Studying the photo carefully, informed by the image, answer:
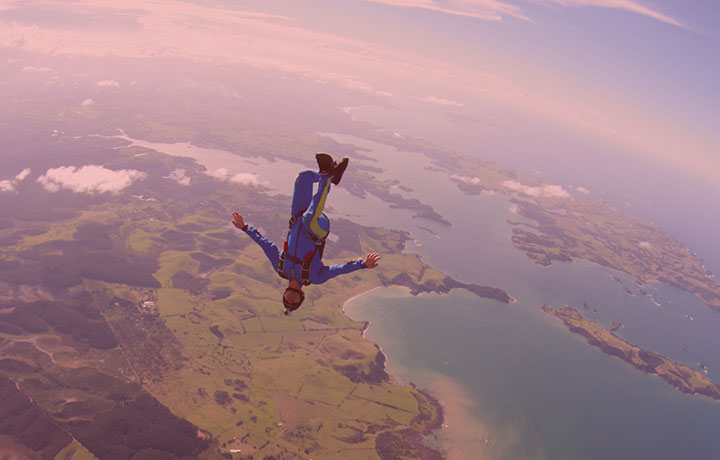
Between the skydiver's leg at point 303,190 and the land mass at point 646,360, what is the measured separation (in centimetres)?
16588

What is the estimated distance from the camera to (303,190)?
274 inches

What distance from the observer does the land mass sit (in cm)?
12885

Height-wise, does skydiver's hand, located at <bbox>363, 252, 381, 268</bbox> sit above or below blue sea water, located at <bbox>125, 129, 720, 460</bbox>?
above

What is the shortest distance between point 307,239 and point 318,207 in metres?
0.93

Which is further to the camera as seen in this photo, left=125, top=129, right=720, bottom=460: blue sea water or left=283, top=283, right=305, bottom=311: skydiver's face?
left=125, top=129, right=720, bottom=460: blue sea water

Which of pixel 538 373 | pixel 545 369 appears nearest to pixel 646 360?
pixel 545 369

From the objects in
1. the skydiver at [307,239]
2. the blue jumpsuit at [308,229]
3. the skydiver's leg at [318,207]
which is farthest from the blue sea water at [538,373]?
the skydiver's leg at [318,207]

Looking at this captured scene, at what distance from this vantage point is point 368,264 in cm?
712

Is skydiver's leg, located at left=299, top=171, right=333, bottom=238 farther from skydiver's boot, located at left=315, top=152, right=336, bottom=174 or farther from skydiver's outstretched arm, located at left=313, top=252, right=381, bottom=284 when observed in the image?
skydiver's outstretched arm, located at left=313, top=252, right=381, bottom=284

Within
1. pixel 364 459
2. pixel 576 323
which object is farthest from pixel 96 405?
pixel 576 323

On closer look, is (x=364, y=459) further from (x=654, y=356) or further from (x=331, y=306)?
(x=654, y=356)

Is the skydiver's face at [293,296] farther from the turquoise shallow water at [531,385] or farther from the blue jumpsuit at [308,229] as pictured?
the turquoise shallow water at [531,385]

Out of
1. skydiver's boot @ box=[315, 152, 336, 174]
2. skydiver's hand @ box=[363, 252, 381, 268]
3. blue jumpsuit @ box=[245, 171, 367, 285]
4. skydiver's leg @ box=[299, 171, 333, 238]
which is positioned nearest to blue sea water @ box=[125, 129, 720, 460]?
blue jumpsuit @ box=[245, 171, 367, 285]

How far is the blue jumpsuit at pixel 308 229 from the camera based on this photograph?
654cm
